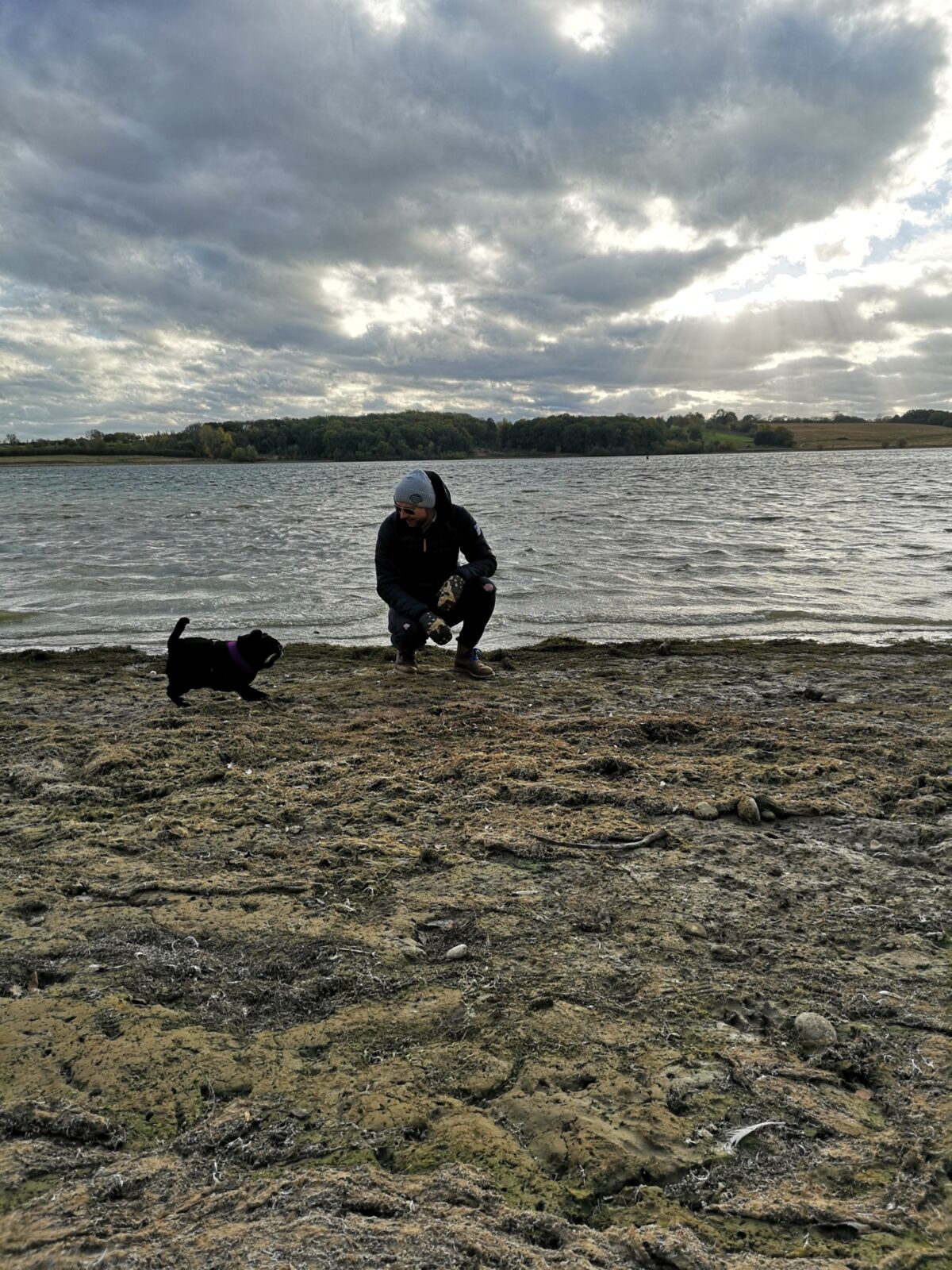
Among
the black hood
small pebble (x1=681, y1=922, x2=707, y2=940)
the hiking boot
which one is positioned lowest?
small pebble (x1=681, y1=922, x2=707, y2=940)

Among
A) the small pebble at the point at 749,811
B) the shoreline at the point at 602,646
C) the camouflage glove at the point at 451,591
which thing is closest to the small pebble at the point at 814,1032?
the small pebble at the point at 749,811

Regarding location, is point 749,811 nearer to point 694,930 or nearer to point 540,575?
point 694,930

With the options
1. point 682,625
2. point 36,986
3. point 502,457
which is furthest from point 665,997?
point 502,457

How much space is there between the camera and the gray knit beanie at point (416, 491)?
6129 mm

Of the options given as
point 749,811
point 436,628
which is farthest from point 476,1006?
point 436,628

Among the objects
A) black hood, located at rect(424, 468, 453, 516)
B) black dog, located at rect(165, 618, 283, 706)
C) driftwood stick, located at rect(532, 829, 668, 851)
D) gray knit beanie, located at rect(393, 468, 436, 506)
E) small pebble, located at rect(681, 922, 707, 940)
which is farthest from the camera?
black hood, located at rect(424, 468, 453, 516)

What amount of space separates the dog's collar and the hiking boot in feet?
6.78

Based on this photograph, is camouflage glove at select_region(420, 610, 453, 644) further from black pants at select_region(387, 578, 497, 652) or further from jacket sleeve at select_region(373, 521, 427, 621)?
black pants at select_region(387, 578, 497, 652)

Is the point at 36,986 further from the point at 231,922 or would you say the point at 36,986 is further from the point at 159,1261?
the point at 159,1261

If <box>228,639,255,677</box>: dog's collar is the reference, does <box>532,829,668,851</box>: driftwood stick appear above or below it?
below

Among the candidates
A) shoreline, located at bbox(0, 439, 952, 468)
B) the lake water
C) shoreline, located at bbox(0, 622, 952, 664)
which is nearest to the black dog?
shoreline, located at bbox(0, 622, 952, 664)

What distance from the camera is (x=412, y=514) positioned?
6.28m

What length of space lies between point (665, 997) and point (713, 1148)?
0.53 meters

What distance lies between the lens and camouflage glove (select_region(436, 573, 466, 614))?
6.73 meters
